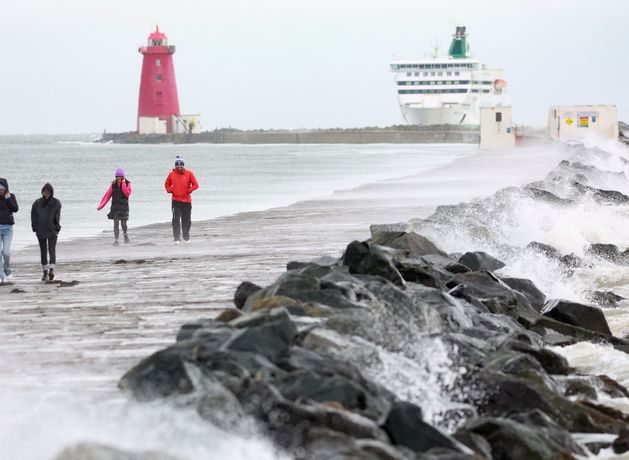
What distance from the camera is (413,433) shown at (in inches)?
211

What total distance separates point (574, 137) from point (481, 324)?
46.0m

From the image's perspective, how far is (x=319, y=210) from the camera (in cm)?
2098

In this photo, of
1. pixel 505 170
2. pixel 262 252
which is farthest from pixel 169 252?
pixel 505 170

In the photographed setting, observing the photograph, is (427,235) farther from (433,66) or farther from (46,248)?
(433,66)

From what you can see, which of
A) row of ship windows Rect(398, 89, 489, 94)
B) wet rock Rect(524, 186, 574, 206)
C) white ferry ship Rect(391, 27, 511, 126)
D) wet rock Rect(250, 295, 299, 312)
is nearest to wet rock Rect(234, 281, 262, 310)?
wet rock Rect(250, 295, 299, 312)

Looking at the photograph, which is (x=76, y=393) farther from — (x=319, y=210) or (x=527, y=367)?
(x=319, y=210)

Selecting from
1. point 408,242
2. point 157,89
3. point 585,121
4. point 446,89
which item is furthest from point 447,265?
point 446,89

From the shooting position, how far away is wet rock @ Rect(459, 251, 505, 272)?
11891 millimetres

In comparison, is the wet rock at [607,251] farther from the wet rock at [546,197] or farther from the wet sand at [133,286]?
the wet rock at [546,197]

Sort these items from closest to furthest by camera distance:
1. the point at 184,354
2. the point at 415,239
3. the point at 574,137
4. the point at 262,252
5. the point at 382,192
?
1. the point at 184,354
2. the point at 415,239
3. the point at 262,252
4. the point at 382,192
5. the point at 574,137

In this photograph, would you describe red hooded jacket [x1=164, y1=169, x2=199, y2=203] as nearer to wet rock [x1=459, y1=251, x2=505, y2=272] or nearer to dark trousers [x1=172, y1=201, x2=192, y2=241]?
dark trousers [x1=172, y1=201, x2=192, y2=241]

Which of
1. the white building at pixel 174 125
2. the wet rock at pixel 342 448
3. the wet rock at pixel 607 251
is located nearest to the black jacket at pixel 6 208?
the wet rock at pixel 342 448

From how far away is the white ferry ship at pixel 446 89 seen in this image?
10800cm

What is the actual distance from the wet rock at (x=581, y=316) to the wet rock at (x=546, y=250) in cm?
390
